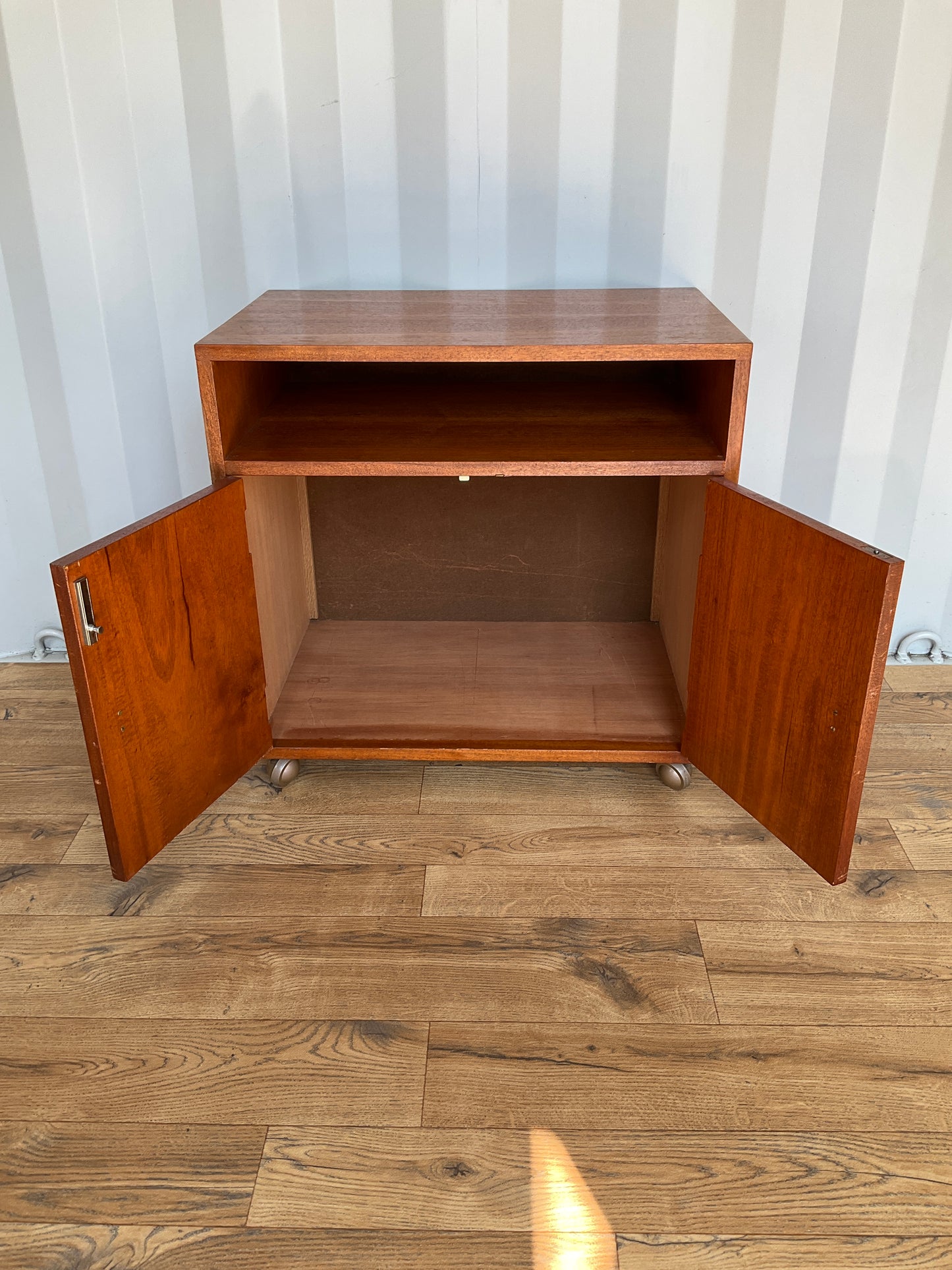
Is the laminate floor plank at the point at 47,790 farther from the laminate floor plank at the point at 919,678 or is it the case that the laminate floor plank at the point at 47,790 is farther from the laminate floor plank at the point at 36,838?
the laminate floor plank at the point at 919,678

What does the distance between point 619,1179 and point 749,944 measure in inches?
17.4

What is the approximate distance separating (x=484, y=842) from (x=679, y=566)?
2.11 ft

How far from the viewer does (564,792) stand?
1.79 metres

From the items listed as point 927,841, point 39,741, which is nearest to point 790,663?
point 927,841

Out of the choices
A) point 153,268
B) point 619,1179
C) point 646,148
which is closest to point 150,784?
point 619,1179

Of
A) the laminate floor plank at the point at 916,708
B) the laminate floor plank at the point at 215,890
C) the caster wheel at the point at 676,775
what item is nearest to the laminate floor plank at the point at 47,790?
the laminate floor plank at the point at 215,890

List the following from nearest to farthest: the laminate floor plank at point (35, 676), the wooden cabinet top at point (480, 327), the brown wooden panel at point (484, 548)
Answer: the wooden cabinet top at point (480, 327)
the brown wooden panel at point (484, 548)
the laminate floor plank at point (35, 676)

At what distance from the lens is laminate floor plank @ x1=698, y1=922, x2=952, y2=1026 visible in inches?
51.6

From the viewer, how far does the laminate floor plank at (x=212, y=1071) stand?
3.87 feet

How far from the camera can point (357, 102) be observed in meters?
1.78

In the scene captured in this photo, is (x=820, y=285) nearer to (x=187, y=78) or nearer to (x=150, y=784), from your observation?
(x=187, y=78)

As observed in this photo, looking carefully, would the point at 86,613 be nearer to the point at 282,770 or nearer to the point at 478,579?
the point at 282,770

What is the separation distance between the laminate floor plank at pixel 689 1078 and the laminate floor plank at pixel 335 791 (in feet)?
1.78

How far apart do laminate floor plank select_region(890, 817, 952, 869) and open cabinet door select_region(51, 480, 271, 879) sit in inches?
44.9
